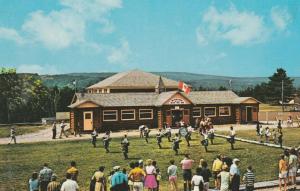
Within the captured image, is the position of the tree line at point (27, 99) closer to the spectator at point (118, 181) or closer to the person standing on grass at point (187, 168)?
the person standing on grass at point (187, 168)

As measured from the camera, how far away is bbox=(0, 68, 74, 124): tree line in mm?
79463

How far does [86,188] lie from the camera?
22.3 m

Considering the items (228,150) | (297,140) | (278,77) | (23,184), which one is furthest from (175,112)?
(278,77)

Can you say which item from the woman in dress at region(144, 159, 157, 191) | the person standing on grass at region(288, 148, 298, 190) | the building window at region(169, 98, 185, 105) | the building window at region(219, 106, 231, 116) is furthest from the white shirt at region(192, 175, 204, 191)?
the building window at region(219, 106, 231, 116)

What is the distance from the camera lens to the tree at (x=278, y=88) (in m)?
104

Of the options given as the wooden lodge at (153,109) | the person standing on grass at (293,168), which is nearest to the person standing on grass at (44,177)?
the person standing on grass at (293,168)

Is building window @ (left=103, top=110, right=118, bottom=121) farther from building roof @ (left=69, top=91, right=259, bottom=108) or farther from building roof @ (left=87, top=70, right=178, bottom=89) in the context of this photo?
building roof @ (left=87, top=70, right=178, bottom=89)

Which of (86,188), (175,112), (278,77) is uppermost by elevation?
(278,77)

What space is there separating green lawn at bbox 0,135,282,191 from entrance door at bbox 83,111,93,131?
10.0 meters

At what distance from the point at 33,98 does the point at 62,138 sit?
43.9 metres

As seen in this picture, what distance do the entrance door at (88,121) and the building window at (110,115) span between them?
72.4 inches

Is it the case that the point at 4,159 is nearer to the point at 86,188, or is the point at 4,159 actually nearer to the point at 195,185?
the point at 86,188

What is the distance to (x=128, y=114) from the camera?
55375 mm

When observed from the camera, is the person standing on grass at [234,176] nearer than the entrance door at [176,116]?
Yes
